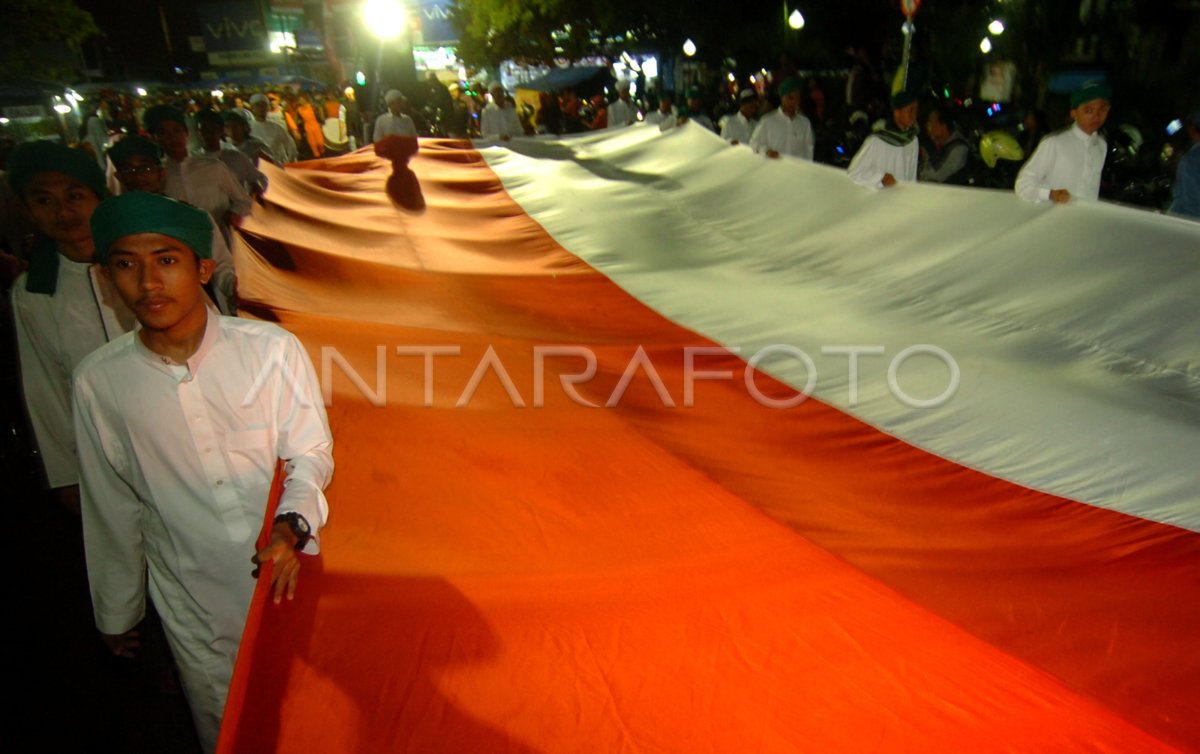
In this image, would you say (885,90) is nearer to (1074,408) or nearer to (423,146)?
(423,146)

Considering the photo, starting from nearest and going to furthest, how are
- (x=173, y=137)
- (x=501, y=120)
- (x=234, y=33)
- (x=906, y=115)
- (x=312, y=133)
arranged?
(x=173, y=137), (x=906, y=115), (x=501, y=120), (x=312, y=133), (x=234, y=33)

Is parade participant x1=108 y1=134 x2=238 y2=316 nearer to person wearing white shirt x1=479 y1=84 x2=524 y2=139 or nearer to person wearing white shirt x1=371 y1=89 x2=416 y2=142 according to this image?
person wearing white shirt x1=371 y1=89 x2=416 y2=142

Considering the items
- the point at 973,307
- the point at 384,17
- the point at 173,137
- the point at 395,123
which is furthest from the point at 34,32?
the point at 973,307

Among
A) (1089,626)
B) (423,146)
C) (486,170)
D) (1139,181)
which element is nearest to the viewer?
(1089,626)

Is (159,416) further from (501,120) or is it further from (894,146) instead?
(501,120)

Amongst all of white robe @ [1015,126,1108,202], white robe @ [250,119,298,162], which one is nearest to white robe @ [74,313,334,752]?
white robe @ [1015,126,1108,202]

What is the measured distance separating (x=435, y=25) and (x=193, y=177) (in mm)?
43972

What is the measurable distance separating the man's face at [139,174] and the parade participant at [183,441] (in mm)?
2531

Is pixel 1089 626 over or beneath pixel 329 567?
beneath

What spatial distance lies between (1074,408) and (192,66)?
6298 centimetres

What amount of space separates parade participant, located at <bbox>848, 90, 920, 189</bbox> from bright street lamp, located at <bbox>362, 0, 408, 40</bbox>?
13588 mm

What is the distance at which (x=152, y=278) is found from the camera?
168 cm

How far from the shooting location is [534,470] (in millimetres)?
2787

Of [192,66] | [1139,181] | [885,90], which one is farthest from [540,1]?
[192,66]
